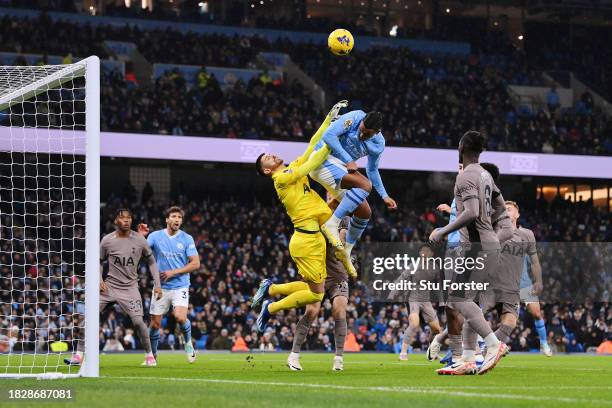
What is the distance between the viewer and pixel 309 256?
12086 mm

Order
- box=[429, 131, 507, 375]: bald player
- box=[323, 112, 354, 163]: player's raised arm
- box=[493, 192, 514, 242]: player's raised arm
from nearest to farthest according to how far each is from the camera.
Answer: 1. box=[429, 131, 507, 375]: bald player
2. box=[493, 192, 514, 242]: player's raised arm
3. box=[323, 112, 354, 163]: player's raised arm

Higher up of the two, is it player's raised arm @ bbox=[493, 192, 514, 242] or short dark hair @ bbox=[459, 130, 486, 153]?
short dark hair @ bbox=[459, 130, 486, 153]

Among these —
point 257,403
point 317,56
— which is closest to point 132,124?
point 317,56

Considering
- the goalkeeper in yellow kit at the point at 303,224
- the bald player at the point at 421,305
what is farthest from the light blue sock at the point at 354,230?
the bald player at the point at 421,305

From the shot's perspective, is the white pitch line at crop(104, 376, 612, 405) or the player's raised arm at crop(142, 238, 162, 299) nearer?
the white pitch line at crop(104, 376, 612, 405)

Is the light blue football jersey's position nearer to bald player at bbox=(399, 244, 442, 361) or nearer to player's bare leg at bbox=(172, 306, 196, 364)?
player's bare leg at bbox=(172, 306, 196, 364)

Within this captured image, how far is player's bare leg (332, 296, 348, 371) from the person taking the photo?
1249cm

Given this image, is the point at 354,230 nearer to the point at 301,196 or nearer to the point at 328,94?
the point at 301,196

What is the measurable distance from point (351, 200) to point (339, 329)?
1.62 metres

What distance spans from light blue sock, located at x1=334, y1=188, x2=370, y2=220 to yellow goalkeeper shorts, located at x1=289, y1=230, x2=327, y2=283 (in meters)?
0.77

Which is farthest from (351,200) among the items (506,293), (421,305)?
(421,305)

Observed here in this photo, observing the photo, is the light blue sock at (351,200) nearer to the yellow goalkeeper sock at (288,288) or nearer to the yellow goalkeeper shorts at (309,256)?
the yellow goalkeeper shorts at (309,256)

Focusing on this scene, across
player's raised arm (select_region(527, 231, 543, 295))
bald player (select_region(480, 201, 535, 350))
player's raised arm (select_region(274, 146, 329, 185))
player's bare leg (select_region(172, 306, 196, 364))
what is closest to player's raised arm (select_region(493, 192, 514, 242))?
bald player (select_region(480, 201, 535, 350))

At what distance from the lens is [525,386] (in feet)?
30.6
